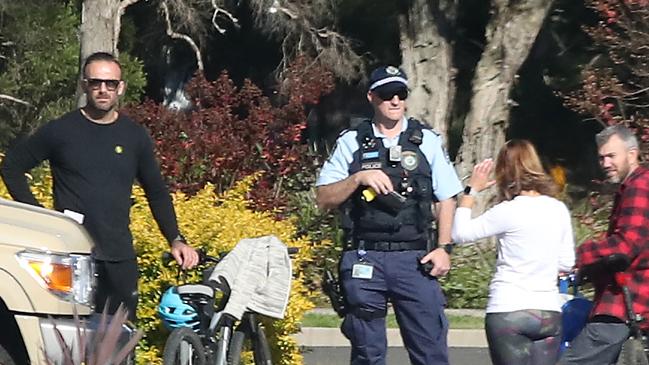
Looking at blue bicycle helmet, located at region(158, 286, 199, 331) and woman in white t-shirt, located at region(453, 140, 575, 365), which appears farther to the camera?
blue bicycle helmet, located at region(158, 286, 199, 331)

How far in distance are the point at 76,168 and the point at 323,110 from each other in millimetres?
12757

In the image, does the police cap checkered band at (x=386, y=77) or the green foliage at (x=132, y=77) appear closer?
the police cap checkered band at (x=386, y=77)

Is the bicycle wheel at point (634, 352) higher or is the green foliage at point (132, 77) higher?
the green foliage at point (132, 77)

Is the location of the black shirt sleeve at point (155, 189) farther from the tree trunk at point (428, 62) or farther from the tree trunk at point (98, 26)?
the tree trunk at point (428, 62)

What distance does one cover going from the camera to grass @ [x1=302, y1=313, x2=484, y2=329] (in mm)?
10297

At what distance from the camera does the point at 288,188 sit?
12977mm

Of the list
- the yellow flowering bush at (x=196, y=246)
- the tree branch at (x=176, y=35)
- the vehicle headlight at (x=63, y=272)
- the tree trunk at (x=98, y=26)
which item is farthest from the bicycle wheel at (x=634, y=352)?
the tree branch at (x=176, y=35)

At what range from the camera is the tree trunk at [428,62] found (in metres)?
13.1

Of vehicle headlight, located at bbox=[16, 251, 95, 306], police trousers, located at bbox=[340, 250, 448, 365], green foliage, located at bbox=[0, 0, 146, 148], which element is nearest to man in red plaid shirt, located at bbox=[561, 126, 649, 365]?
police trousers, located at bbox=[340, 250, 448, 365]

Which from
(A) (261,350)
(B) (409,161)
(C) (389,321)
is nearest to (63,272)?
(A) (261,350)

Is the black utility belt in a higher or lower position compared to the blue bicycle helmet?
higher

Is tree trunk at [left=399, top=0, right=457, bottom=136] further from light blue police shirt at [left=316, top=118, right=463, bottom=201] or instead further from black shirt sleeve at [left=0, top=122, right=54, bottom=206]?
black shirt sleeve at [left=0, top=122, right=54, bottom=206]

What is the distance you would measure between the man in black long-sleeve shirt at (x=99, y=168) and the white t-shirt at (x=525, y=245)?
1.62m

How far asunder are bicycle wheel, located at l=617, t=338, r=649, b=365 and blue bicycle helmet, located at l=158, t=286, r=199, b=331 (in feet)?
7.11
